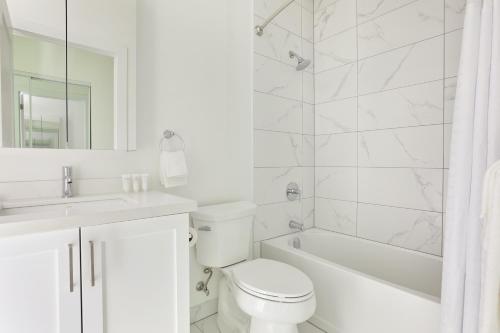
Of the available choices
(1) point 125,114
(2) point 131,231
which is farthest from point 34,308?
(1) point 125,114

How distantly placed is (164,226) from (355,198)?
1.58m

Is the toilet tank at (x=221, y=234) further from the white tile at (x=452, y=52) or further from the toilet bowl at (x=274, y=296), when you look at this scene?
the white tile at (x=452, y=52)

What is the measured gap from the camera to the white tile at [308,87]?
227 cm

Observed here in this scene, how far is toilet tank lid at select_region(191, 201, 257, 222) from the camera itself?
1511 millimetres

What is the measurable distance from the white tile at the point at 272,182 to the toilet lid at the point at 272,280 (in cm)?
57

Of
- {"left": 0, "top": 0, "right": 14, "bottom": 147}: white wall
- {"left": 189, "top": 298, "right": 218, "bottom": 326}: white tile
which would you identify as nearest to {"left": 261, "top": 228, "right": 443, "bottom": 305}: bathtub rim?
{"left": 189, "top": 298, "right": 218, "bottom": 326}: white tile

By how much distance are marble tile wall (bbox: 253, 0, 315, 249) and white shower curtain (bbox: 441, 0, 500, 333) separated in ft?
→ 3.95

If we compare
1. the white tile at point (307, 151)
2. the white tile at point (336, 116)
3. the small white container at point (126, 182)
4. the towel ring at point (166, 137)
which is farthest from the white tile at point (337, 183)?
the small white container at point (126, 182)

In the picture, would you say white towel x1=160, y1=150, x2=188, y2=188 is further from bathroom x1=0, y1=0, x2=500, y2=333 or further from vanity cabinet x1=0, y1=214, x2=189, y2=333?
vanity cabinet x1=0, y1=214, x2=189, y2=333

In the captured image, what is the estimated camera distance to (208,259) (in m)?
1.58

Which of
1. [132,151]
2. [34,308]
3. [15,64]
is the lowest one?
[34,308]

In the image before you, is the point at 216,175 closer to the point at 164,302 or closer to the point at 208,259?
the point at 208,259

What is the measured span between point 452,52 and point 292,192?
4.63 feet

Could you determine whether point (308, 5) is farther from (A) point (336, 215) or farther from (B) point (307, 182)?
(A) point (336, 215)
